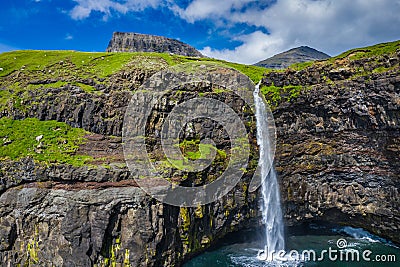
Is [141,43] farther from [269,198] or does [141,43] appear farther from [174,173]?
[174,173]

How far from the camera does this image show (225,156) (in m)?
34.2

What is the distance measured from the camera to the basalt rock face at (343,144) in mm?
32250

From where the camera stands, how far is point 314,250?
34562 mm

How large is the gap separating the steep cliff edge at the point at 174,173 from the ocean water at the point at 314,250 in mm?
1824

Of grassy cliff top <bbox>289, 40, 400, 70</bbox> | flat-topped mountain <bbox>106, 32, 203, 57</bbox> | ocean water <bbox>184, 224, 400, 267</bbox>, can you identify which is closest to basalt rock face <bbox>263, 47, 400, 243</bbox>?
grassy cliff top <bbox>289, 40, 400, 70</bbox>

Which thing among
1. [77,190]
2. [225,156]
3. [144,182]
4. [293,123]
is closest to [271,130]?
[293,123]

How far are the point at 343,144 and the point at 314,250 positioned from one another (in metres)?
12.7

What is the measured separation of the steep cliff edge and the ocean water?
1.82 meters

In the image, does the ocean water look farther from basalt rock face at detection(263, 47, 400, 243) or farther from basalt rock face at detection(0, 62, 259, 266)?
basalt rock face at detection(0, 62, 259, 266)

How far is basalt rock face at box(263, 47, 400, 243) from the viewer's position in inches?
1270

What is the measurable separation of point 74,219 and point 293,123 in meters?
27.1

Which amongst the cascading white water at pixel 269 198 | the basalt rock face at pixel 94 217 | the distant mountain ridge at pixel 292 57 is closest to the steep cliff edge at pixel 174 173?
the basalt rock face at pixel 94 217

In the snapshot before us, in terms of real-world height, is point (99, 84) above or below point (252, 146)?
above

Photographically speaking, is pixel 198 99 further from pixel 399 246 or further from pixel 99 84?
pixel 399 246
